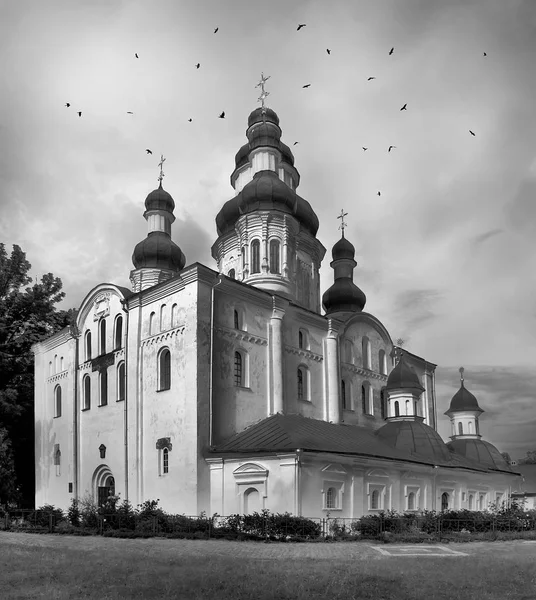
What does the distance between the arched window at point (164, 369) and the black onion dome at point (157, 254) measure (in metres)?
9.46

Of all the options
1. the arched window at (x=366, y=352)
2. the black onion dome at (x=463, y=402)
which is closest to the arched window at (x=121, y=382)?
the arched window at (x=366, y=352)

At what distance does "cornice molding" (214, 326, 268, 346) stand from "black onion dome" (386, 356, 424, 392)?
27.4 feet

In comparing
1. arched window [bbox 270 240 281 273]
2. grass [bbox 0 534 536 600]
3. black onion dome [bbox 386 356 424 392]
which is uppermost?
arched window [bbox 270 240 281 273]

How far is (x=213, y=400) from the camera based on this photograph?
24719 mm

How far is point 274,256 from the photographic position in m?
32.1

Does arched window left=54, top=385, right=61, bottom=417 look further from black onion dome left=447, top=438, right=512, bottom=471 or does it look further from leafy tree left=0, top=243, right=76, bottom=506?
black onion dome left=447, top=438, right=512, bottom=471

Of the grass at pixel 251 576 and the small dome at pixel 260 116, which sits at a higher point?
the small dome at pixel 260 116

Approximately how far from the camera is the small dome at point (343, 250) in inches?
1507

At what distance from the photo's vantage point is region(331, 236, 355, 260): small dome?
3828 centimetres

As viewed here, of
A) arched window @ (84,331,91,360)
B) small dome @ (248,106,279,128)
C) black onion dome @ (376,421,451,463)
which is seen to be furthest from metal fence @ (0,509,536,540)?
small dome @ (248,106,279,128)

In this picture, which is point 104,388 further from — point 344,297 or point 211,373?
point 344,297

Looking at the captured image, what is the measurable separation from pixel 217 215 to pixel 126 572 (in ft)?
84.2

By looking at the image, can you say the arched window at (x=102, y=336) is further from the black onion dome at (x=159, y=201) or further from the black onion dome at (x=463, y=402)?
the black onion dome at (x=463, y=402)

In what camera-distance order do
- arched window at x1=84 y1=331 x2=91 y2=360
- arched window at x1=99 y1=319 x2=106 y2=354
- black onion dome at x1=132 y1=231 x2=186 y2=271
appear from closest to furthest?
arched window at x1=99 y1=319 x2=106 y2=354, arched window at x1=84 y1=331 x2=91 y2=360, black onion dome at x1=132 y1=231 x2=186 y2=271
